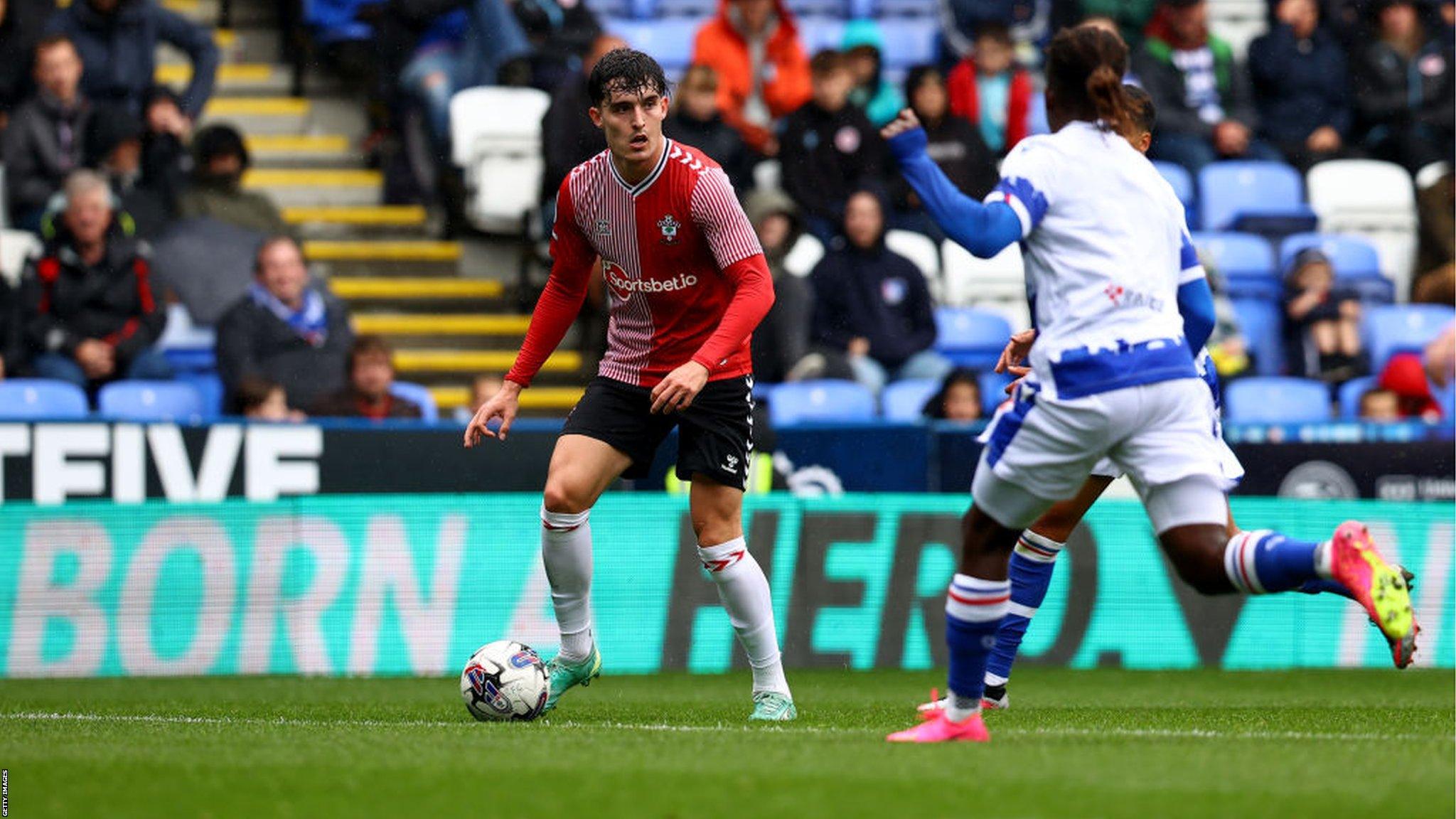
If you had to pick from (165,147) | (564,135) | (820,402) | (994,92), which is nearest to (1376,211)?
(994,92)

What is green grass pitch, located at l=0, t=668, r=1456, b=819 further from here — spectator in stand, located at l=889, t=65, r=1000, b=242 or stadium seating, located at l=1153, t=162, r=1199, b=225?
stadium seating, located at l=1153, t=162, r=1199, b=225

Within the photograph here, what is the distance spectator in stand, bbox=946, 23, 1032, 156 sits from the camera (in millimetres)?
16500

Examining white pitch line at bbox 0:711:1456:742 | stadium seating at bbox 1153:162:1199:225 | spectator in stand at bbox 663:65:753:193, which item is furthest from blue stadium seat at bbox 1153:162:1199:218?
white pitch line at bbox 0:711:1456:742

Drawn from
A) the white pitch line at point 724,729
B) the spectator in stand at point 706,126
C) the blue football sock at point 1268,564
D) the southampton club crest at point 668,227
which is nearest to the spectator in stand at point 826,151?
the spectator in stand at point 706,126

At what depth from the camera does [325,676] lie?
11.1 metres

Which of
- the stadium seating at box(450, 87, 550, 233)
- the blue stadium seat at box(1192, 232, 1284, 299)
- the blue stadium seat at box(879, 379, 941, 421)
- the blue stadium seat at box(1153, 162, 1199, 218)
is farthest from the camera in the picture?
the blue stadium seat at box(1153, 162, 1199, 218)

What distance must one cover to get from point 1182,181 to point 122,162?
7.83 m

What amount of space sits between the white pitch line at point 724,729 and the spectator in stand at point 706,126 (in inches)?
301

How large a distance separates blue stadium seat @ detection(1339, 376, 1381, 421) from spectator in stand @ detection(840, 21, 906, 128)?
3.84 metres

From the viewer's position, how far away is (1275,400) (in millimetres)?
14453

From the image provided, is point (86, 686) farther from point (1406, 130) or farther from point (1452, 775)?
point (1406, 130)

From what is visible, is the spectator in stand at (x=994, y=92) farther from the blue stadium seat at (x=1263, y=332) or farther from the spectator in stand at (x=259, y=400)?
the spectator in stand at (x=259, y=400)

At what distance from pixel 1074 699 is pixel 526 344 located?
3122mm

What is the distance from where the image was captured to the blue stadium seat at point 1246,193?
54.4 ft
